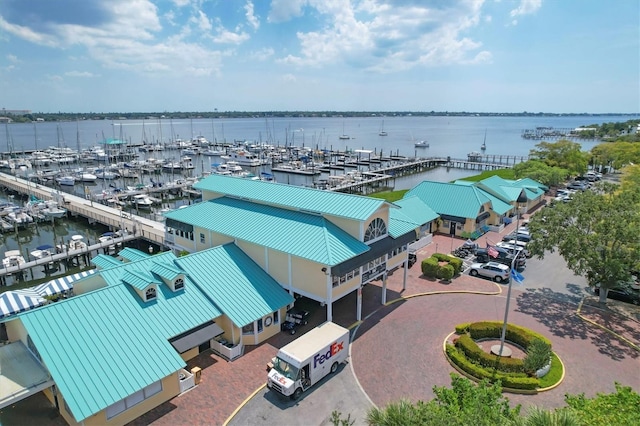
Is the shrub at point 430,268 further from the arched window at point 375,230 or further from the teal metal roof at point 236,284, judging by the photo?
the teal metal roof at point 236,284

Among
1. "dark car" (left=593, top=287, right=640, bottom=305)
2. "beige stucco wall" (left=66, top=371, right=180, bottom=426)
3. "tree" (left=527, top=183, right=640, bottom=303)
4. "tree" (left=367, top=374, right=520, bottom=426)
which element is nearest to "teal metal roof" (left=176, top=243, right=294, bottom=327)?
"beige stucco wall" (left=66, top=371, right=180, bottom=426)

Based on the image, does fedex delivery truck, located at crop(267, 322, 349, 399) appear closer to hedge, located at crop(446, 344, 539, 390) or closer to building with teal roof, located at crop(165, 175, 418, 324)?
building with teal roof, located at crop(165, 175, 418, 324)

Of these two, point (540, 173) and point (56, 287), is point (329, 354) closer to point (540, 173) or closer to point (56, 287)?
point (56, 287)

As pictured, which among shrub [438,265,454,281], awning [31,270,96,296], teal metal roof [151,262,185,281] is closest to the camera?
teal metal roof [151,262,185,281]

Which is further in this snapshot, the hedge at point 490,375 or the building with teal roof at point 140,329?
the hedge at point 490,375

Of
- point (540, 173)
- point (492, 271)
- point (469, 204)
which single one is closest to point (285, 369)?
point (492, 271)

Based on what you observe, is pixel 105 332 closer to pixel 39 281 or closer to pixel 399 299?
pixel 399 299

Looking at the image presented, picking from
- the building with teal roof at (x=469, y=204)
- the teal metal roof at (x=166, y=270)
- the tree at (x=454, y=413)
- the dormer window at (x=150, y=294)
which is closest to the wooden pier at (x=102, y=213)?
the teal metal roof at (x=166, y=270)
